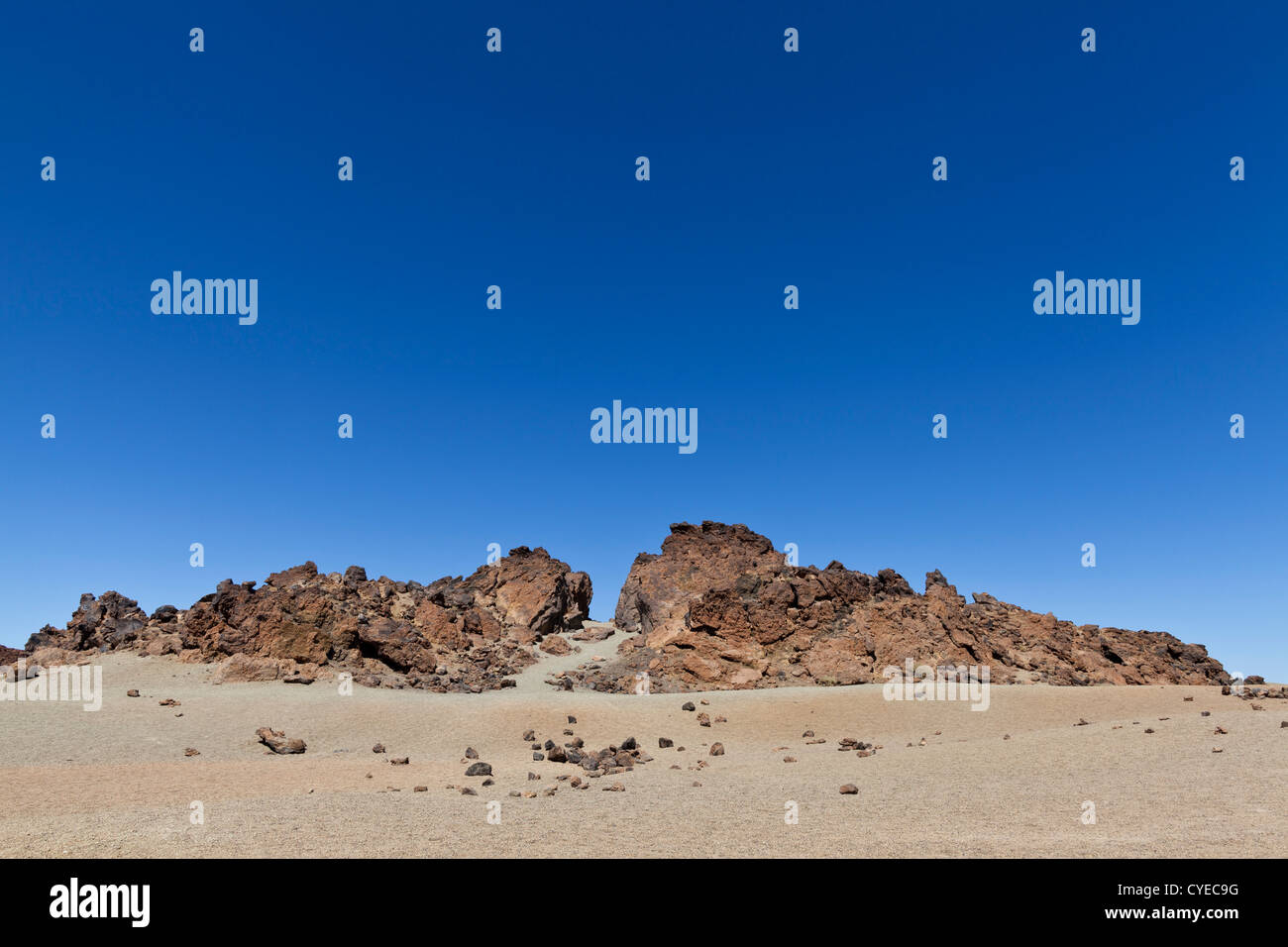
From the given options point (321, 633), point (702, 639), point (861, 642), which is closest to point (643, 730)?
point (702, 639)

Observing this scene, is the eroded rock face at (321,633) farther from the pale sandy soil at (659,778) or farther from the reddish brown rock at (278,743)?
the reddish brown rock at (278,743)

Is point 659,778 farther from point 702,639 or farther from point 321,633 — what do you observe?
point 321,633

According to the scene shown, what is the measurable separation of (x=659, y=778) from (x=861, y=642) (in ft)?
54.4

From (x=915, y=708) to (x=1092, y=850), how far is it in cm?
1448

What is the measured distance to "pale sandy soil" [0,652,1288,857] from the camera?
27.1 ft

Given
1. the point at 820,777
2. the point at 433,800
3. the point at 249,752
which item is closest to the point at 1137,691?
the point at 820,777

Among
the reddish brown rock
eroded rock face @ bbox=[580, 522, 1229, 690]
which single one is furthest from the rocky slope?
the reddish brown rock

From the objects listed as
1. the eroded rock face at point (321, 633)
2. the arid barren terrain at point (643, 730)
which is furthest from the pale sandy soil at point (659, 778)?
the eroded rock face at point (321, 633)

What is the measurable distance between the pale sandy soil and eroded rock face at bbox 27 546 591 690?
3109 mm

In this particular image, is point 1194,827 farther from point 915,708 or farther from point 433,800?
point 915,708

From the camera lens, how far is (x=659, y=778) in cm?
1425

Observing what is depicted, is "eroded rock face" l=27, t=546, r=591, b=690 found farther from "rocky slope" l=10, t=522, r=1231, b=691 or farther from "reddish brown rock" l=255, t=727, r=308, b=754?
"reddish brown rock" l=255, t=727, r=308, b=754
